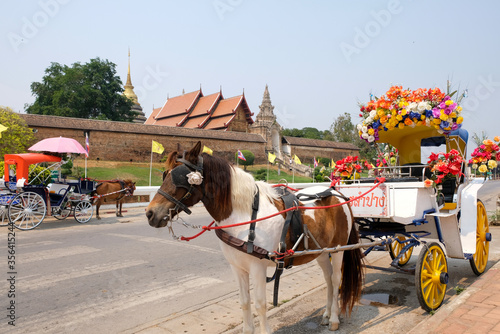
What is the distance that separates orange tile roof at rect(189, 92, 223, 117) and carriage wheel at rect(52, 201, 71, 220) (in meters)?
33.3

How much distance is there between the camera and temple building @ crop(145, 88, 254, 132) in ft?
140

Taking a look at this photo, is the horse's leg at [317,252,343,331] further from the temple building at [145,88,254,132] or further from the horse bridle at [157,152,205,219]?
the temple building at [145,88,254,132]

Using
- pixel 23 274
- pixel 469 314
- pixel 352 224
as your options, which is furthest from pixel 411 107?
pixel 23 274

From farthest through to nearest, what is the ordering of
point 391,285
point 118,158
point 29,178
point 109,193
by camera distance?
point 118,158, point 109,193, point 29,178, point 391,285

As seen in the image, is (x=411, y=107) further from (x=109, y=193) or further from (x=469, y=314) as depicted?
(x=109, y=193)

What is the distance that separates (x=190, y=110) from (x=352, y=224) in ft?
145

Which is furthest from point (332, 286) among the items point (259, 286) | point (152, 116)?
point (152, 116)

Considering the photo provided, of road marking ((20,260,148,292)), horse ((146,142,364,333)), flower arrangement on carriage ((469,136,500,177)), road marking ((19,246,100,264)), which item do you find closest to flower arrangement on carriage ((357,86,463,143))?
flower arrangement on carriage ((469,136,500,177))

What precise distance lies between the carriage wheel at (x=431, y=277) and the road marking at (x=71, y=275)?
4417 mm

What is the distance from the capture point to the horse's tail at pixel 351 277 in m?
3.92

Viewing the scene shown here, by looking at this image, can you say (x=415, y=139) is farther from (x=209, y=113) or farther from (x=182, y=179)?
(x=209, y=113)

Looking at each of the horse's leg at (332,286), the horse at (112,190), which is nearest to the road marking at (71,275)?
the horse's leg at (332,286)

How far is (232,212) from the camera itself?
3.05 meters

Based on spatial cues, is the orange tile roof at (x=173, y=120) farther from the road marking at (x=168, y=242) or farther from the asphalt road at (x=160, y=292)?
the asphalt road at (x=160, y=292)
